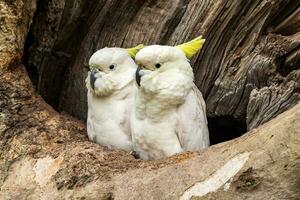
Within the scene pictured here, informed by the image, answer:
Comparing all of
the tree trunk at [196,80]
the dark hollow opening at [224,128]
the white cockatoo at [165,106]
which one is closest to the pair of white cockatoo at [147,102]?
the white cockatoo at [165,106]

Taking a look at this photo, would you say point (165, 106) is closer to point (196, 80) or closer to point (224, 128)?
point (196, 80)

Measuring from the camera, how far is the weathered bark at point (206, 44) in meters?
3.71

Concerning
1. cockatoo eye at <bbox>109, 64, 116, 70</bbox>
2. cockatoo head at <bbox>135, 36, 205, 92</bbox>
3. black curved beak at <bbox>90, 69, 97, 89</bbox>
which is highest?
cockatoo head at <bbox>135, 36, 205, 92</bbox>

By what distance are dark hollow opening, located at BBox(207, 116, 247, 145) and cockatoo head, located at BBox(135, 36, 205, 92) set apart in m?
0.54

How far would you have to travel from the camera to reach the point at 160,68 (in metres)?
3.56

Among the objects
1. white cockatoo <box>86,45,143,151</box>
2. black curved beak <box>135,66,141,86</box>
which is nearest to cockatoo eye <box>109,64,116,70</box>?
white cockatoo <box>86,45,143,151</box>

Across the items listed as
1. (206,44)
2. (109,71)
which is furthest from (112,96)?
(206,44)

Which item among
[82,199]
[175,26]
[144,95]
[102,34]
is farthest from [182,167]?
[102,34]

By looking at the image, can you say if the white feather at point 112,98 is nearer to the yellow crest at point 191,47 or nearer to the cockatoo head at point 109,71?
the cockatoo head at point 109,71

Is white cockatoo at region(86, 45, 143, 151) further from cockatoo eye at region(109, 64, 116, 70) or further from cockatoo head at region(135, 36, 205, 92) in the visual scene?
cockatoo head at region(135, 36, 205, 92)

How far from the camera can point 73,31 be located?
174 inches

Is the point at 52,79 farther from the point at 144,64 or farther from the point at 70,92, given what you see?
the point at 144,64

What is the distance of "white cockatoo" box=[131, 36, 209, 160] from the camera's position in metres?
3.52

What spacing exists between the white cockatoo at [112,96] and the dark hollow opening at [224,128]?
0.60 m
